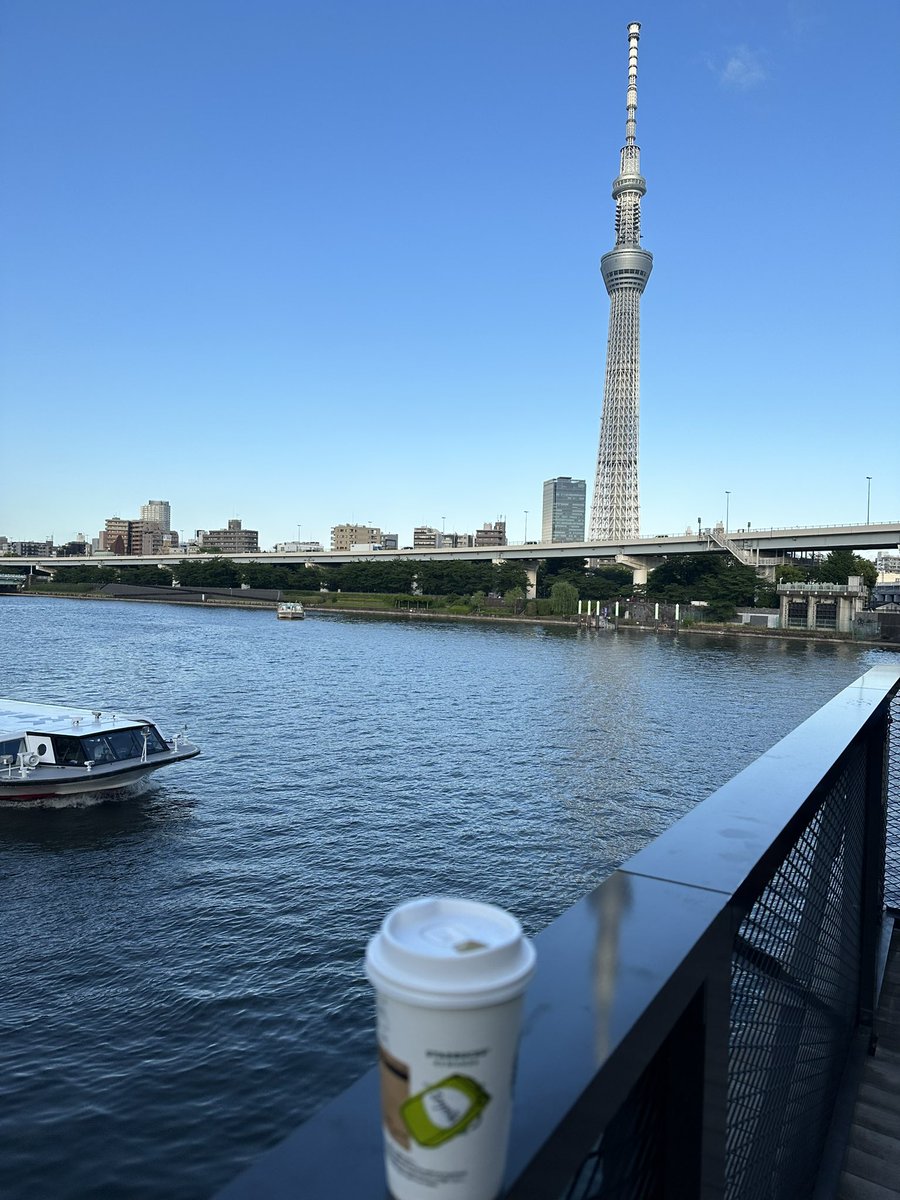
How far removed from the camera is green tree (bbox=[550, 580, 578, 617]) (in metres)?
92.2

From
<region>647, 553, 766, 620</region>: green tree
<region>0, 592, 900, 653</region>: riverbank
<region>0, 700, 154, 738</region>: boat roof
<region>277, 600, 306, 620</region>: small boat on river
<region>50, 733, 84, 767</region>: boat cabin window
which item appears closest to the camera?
<region>50, 733, 84, 767</region>: boat cabin window

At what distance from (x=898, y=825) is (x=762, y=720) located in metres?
14.0

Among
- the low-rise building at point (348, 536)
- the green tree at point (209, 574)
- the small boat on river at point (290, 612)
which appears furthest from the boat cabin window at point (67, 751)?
the low-rise building at point (348, 536)

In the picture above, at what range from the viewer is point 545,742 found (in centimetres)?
2509

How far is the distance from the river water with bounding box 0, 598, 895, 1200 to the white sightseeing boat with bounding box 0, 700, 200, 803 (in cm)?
50

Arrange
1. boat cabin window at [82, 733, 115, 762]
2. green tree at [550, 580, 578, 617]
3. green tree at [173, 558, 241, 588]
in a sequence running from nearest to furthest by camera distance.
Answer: boat cabin window at [82, 733, 115, 762], green tree at [550, 580, 578, 617], green tree at [173, 558, 241, 588]

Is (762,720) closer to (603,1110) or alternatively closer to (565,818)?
(565,818)

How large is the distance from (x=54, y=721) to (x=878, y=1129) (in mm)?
18651

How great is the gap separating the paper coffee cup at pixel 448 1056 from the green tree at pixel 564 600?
91.5 metres

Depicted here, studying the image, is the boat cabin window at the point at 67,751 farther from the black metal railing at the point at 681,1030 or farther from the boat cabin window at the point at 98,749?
the black metal railing at the point at 681,1030

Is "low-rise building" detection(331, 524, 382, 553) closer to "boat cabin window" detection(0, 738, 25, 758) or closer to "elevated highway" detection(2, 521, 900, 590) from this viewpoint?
"elevated highway" detection(2, 521, 900, 590)

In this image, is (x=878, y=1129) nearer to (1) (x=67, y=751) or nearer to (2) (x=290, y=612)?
(1) (x=67, y=751)

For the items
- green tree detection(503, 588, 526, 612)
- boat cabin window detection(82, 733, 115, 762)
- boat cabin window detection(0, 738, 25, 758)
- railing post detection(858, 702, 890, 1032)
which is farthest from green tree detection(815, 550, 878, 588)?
railing post detection(858, 702, 890, 1032)

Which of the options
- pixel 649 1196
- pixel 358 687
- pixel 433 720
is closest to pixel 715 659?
Result: pixel 358 687
